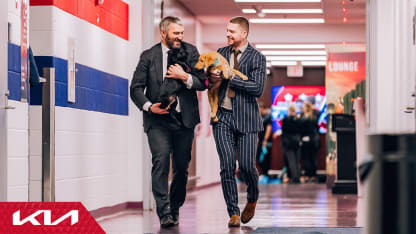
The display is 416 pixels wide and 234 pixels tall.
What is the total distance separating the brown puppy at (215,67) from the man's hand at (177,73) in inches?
4.4

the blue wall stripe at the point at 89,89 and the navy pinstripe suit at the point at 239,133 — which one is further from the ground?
the blue wall stripe at the point at 89,89

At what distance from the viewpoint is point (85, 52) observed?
694 cm

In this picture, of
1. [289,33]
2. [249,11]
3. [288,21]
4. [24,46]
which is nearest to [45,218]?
[24,46]

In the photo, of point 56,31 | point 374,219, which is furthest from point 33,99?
point 374,219

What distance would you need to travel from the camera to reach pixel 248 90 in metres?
5.78

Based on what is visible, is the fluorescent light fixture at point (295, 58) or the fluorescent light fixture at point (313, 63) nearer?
the fluorescent light fixture at point (295, 58)

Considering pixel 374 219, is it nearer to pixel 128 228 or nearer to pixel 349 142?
pixel 128 228

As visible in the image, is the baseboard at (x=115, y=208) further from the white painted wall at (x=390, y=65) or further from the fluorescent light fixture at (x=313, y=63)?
the fluorescent light fixture at (x=313, y=63)

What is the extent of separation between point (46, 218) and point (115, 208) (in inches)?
154

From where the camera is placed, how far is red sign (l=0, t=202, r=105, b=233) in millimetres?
3783

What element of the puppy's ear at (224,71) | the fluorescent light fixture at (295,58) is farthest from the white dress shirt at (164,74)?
the fluorescent light fixture at (295,58)

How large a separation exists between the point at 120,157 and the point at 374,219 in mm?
5643

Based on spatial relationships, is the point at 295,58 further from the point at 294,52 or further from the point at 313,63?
the point at 294,52

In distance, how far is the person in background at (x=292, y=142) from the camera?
55.2 ft
